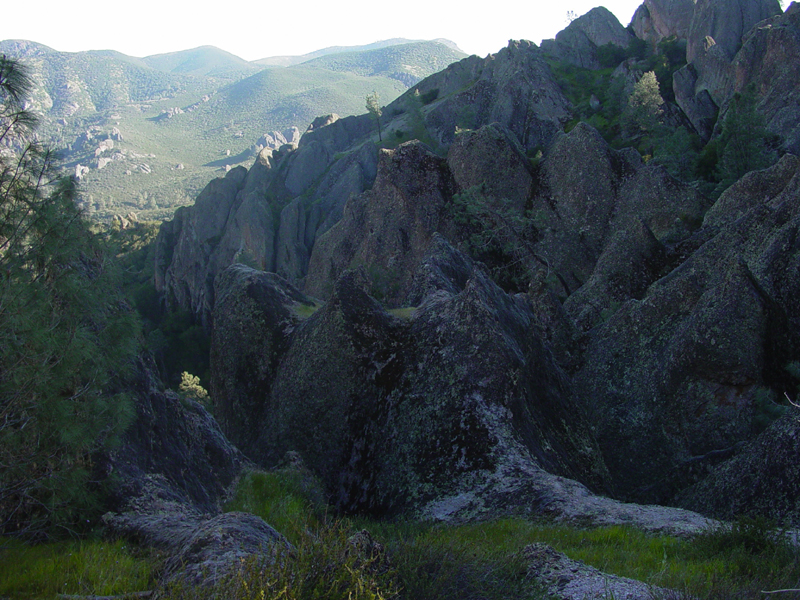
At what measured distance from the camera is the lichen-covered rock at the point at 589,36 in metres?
120

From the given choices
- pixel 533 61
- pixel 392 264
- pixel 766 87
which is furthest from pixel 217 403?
pixel 533 61

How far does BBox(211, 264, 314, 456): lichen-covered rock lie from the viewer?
61.6 ft

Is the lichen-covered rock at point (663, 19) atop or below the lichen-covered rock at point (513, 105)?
atop

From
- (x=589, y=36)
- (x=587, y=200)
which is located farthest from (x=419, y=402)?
(x=589, y=36)

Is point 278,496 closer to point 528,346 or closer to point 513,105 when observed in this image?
point 528,346

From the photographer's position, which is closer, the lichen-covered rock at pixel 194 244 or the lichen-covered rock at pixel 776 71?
the lichen-covered rock at pixel 776 71

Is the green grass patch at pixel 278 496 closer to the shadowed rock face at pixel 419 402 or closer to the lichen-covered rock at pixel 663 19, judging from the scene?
the shadowed rock face at pixel 419 402

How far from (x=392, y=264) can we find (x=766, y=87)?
55.3m

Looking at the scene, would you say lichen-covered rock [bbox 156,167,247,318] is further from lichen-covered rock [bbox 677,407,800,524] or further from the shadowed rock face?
lichen-covered rock [bbox 677,407,800,524]

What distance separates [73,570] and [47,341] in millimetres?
3361

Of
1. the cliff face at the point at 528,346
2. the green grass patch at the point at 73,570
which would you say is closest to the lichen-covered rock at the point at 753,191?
the cliff face at the point at 528,346

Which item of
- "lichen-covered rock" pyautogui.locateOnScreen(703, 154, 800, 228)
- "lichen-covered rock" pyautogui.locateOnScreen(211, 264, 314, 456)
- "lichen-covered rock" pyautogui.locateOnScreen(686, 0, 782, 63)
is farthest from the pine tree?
"lichen-covered rock" pyautogui.locateOnScreen(686, 0, 782, 63)

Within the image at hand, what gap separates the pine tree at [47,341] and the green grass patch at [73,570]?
0.81m

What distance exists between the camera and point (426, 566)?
6.57 metres
